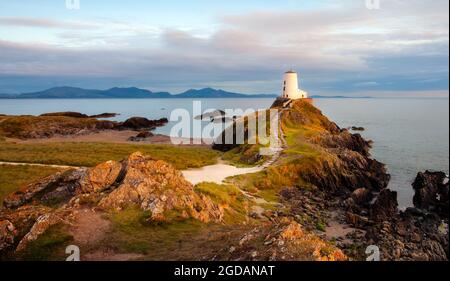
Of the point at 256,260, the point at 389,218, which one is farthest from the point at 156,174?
the point at 389,218

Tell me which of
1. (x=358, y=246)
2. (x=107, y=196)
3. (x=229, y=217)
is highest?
(x=107, y=196)

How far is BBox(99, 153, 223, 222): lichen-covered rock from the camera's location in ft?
83.3

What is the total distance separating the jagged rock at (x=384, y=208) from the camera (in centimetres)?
3966

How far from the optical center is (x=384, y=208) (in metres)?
41.8

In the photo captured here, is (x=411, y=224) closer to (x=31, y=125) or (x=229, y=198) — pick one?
(x=229, y=198)

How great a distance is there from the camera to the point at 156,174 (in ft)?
99.6

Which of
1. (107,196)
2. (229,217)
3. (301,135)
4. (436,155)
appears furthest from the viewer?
(436,155)

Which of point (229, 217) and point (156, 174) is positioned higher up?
point (156, 174)

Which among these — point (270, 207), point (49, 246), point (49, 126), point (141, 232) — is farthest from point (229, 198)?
point (49, 126)

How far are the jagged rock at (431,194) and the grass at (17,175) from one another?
4397 cm

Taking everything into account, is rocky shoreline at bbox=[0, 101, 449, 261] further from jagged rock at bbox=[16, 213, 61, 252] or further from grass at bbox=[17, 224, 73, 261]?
grass at bbox=[17, 224, 73, 261]

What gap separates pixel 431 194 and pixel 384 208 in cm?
1098

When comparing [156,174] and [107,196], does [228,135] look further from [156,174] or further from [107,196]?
[107,196]
